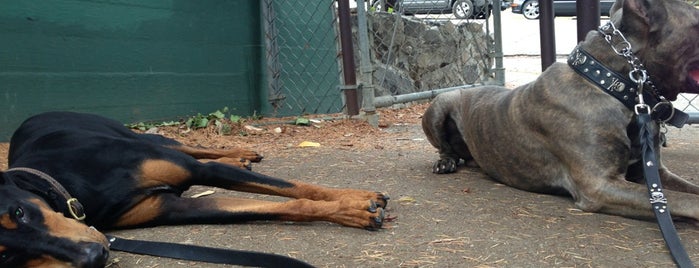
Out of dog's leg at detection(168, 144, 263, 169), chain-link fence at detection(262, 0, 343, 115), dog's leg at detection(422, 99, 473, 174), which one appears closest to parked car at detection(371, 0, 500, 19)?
chain-link fence at detection(262, 0, 343, 115)

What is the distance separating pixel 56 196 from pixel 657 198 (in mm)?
2586

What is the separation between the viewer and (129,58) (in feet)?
20.5

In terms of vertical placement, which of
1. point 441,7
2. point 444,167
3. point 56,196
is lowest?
point 444,167

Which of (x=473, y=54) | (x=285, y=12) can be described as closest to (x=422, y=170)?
(x=285, y=12)

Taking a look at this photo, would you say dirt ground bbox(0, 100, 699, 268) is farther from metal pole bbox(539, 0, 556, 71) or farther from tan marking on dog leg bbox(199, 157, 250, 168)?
metal pole bbox(539, 0, 556, 71)

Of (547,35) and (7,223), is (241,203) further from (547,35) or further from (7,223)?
(547,35)

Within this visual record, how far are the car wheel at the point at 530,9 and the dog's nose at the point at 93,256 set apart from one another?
88.5 ft

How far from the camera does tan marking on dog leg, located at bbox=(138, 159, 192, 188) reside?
3088mm

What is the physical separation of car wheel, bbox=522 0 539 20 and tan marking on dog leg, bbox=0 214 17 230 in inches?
1067

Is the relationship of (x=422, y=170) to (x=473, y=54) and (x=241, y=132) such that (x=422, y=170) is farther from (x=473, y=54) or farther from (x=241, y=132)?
(x=473, y=54)

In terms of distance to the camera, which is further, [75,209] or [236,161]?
[236,161]

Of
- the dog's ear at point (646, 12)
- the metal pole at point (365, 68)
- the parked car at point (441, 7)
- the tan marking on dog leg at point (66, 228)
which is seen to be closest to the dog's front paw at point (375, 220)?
the tan marking on dog leg at point (66, 228)

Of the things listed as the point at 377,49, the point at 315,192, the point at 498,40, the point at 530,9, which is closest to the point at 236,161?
the point at 315,192

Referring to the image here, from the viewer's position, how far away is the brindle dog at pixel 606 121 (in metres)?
3.02
